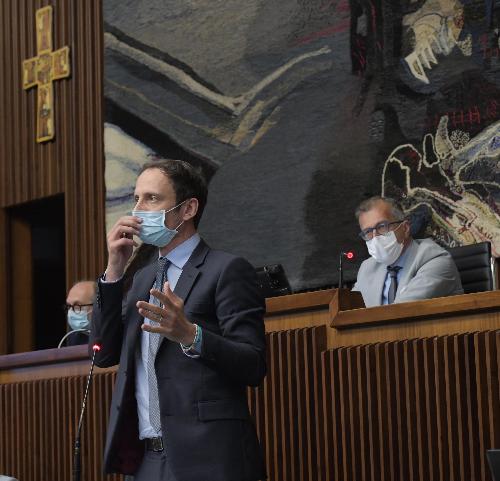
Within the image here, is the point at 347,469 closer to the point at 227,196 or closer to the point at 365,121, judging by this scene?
the point at 365,121

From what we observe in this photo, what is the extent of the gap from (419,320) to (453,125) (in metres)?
2.44

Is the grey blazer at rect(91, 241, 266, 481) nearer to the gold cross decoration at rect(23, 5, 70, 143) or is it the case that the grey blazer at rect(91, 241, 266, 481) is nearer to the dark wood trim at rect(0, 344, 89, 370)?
the dark wood trim at rect(0, 344, 89, 370)

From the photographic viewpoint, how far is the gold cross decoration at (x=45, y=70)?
29.2 ft

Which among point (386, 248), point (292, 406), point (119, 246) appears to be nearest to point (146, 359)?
point (119, 246)

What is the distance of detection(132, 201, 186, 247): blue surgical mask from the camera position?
3035 mm

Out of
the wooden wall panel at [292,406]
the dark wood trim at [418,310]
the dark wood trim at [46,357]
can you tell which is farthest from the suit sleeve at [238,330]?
the dark wood trim at [46,357]

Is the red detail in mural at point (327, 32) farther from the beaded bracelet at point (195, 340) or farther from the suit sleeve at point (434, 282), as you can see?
the beaded bracelet at point (195, 340)

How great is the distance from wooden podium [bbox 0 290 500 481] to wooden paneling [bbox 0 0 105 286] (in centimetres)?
399

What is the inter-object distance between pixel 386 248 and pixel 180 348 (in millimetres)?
2723

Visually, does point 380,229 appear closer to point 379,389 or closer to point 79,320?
point 379,389

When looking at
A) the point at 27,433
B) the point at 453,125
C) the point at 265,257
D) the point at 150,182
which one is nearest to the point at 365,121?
the point at 453,125

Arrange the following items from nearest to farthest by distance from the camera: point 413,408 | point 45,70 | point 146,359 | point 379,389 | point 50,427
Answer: point 146,359 < point 413,408 < point 379,389 < point 50,427 < point 45,70

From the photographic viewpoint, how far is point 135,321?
3.04 m

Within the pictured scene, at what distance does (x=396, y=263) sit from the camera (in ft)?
18.1
